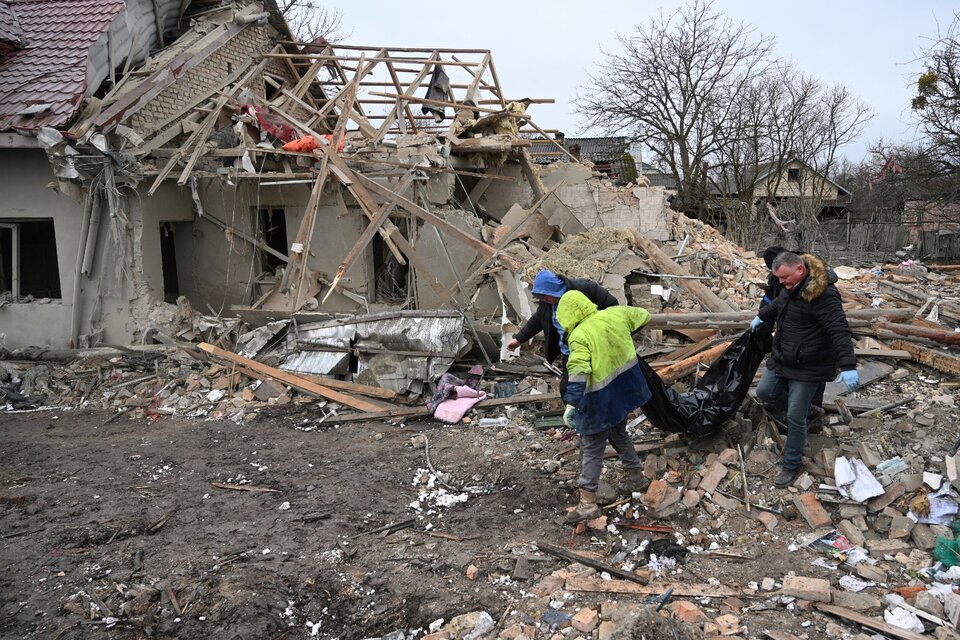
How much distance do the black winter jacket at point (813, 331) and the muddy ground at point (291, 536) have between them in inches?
43.7

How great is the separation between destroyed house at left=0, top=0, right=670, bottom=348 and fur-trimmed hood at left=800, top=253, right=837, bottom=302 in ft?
14.3

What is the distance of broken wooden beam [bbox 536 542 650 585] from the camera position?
3944mm

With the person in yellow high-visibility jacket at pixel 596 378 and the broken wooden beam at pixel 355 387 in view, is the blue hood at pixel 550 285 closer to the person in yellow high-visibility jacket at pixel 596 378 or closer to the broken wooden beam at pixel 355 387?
the person in yellow high-visibility jacket at pixel 596 378

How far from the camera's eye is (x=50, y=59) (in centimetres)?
986

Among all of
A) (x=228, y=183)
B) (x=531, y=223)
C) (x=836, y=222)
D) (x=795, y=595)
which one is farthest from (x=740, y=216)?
(x=795, y=595)

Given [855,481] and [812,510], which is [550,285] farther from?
[855,481]

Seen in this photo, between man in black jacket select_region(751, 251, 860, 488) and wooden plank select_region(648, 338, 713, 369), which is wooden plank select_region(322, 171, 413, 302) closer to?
wooden plank select_region(648, 338, 713, 369)

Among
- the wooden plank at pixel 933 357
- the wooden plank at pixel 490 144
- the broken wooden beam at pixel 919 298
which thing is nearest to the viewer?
the wooden plank at pixel 933 357

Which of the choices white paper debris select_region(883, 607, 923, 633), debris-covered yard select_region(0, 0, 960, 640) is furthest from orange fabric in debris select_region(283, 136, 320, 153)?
white paper debris select_region(883, 607, 923, 633)

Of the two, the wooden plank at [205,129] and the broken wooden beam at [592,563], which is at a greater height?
the wooden plank at [205,129]

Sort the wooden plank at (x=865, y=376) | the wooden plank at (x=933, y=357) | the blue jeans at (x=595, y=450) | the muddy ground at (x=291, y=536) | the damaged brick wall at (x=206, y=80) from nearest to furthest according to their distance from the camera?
the muddy ground at (x=291, y=536), the blue jeans at (x=595, y=450), the wooden plank at (x=865, y=376), the wooden plank at (x=933, y=357), the damaged brick wall at (x=206, y=80)

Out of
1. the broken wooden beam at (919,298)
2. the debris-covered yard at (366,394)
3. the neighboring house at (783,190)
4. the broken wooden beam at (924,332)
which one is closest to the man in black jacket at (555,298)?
the debris-covered yard at (366,394)

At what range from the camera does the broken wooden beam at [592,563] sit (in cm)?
394

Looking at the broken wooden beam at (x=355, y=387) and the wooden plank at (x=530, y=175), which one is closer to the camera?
the broken wooden beam at (x=355, y=387)
